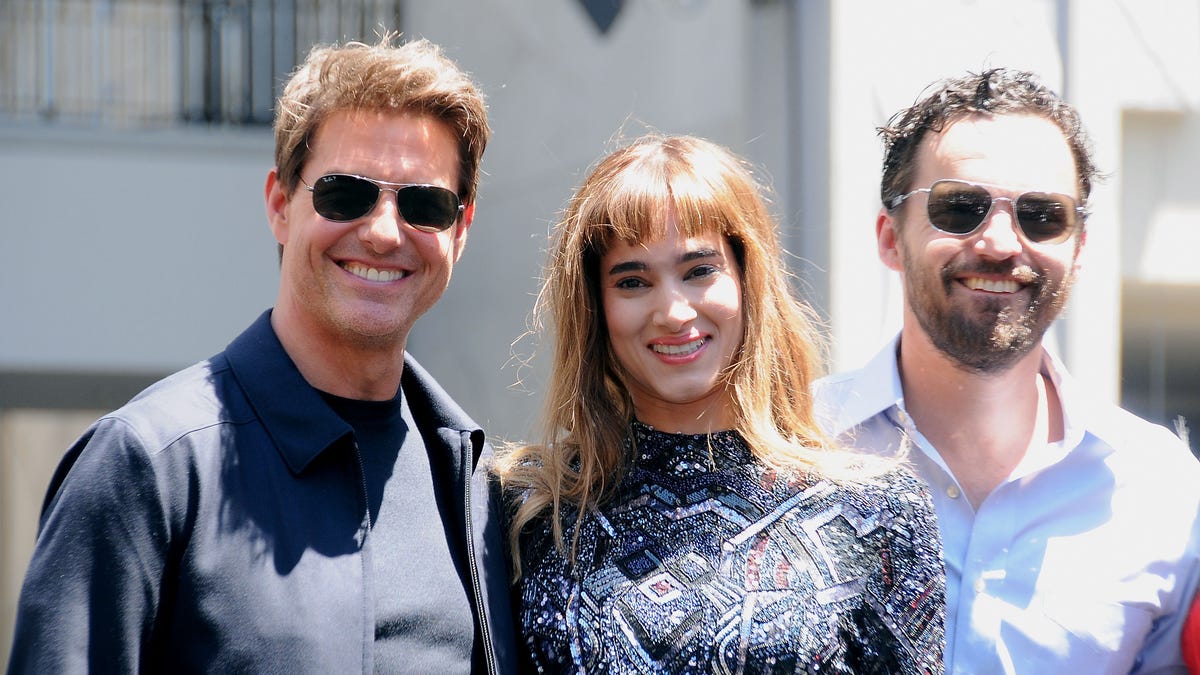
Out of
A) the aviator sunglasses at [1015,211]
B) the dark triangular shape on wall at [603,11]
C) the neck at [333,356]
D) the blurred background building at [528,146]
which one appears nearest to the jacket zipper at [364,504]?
the neck at [333,356]

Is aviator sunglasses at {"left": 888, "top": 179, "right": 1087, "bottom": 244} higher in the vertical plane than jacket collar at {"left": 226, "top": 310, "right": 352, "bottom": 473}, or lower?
higher

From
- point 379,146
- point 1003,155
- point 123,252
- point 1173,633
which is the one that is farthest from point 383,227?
point 123,252

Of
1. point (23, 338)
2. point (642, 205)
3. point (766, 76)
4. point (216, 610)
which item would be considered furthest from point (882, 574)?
point (23, 338)

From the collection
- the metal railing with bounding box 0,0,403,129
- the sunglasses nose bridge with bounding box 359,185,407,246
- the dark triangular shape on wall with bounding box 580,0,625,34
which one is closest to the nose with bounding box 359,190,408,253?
the sunglasses nose bridge with bounding box 359,185,407,246

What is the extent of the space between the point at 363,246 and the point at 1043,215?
59.7 inches

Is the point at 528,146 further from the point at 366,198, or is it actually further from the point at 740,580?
the point at 740,580

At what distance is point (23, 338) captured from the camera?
6867 mm

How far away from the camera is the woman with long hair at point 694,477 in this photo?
94.7 inches

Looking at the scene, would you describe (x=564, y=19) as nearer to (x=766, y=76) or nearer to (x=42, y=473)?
(x=766, y=76)

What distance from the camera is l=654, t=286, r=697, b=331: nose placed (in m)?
2.59

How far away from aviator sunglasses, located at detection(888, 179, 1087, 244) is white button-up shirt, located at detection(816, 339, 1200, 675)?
1.28ft

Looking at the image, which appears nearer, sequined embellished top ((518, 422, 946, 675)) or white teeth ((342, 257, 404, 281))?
sequined embellished top ((518, 422, 946, 675))

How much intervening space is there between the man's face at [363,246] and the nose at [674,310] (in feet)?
1.58

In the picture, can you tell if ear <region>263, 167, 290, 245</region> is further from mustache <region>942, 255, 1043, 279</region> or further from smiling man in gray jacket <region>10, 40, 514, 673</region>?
mustache <region>942, 255, 1043, 279</region>
